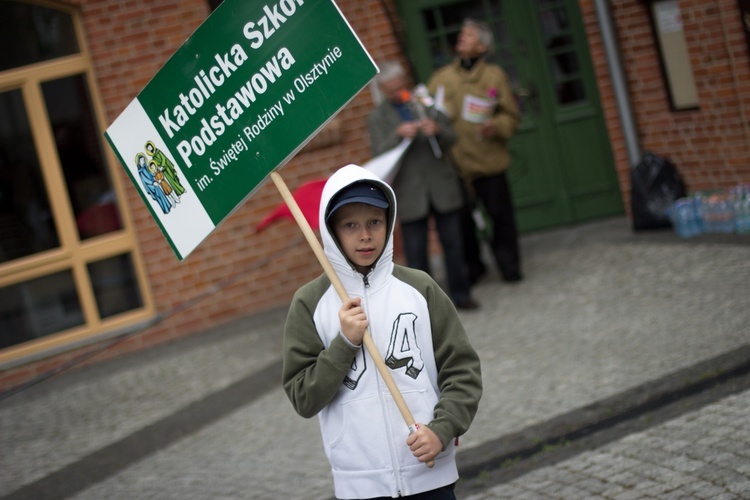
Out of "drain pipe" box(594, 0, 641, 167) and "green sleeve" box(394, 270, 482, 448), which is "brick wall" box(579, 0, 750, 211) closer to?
"drain pipe" box(594, 0, 641, 167)

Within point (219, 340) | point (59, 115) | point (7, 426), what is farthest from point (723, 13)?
point (7, 426)

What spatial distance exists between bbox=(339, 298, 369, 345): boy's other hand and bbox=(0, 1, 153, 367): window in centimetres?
712

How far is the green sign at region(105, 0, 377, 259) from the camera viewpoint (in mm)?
3479

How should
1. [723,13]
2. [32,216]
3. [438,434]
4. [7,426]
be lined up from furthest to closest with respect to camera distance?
[32,216] < [723,13] < [7,426] < [438,434]

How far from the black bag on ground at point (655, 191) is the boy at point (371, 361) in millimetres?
6596

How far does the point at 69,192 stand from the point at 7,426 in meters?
2.53

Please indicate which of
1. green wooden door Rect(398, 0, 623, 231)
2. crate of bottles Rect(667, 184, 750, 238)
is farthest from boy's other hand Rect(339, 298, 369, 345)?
green wooden door Rect(398, 0, 623, 231)

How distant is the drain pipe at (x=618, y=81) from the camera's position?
997cm

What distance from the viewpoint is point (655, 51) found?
9969 mm

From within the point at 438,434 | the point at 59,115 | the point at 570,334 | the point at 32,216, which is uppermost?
the point at 59,115

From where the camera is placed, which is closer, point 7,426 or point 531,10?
point 7,426

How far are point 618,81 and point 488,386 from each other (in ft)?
14.3

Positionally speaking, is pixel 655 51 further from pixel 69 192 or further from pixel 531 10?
pixel 69 192

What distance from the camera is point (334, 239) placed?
3.35 metres
